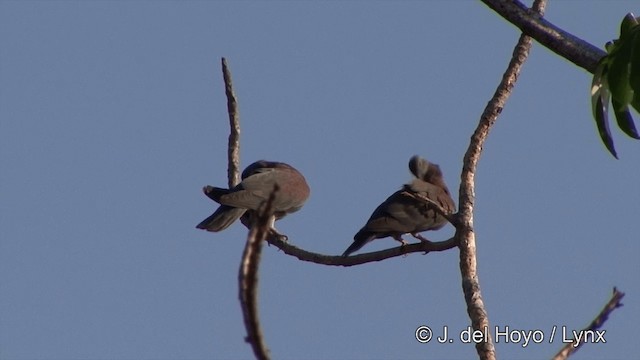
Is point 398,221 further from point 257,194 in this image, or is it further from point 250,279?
point 250,279

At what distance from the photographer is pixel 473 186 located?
3988 millimetres

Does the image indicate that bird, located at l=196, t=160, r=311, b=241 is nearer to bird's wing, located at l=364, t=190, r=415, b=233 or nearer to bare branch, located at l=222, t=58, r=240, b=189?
→ bare branch, located at l=222, t=58, r=240, b=189

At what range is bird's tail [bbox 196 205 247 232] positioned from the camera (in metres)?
6.87

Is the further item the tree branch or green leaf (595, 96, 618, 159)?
the tree branch

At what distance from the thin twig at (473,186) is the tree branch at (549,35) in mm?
877

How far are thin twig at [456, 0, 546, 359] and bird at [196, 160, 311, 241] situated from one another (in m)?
1.87

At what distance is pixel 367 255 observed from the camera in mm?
4422

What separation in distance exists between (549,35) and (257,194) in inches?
160

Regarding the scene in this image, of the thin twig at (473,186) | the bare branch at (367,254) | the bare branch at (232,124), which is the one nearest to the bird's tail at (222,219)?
the bare branch at (232,124)

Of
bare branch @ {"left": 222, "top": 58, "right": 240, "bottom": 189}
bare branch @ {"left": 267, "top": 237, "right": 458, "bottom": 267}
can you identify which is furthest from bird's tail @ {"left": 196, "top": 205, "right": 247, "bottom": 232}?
bare branch @ {"left": 267, "top": 237, "right": 458, "bottom": 267}

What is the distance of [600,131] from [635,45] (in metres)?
0.27

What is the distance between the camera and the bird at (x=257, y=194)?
657 centimetres

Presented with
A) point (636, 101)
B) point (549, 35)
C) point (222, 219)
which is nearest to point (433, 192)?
point (222, 219)

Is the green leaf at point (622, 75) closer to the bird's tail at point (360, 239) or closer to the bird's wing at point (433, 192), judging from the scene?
the bird's tail at point (360, 239)
